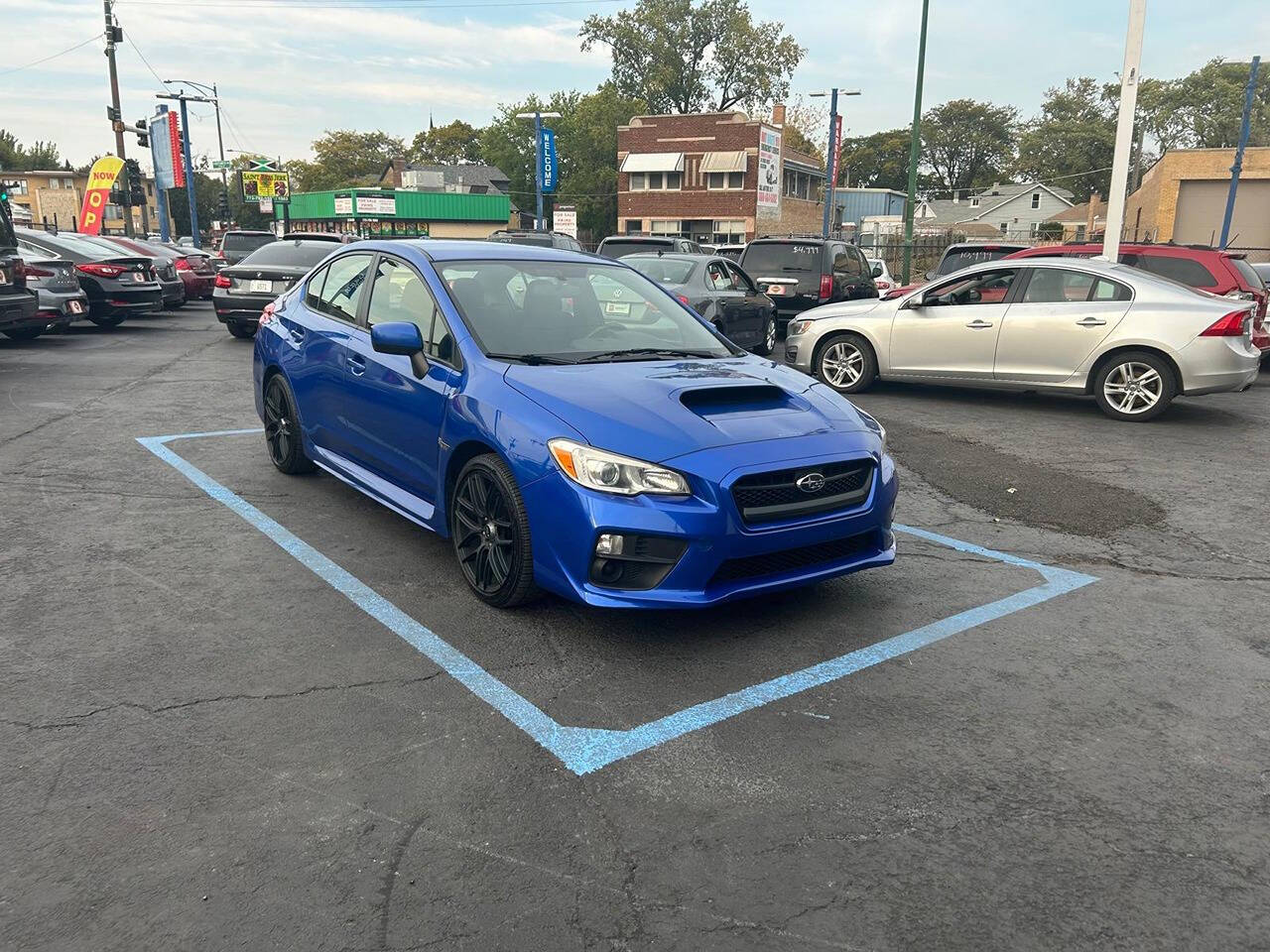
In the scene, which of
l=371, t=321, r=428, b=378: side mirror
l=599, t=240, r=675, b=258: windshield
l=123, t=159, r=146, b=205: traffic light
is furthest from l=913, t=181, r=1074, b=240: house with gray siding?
l=371, t=321, r=428, b=378: side mirror

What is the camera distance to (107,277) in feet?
51.6

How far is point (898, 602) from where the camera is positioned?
466 cm

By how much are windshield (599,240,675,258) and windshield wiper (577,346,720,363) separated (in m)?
14.1

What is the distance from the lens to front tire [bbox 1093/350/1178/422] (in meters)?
9.22

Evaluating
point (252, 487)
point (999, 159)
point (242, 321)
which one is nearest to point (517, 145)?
point (999, 159)

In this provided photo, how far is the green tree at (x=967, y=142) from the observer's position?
9262 cm

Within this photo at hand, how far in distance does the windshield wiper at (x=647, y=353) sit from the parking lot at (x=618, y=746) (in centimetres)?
122

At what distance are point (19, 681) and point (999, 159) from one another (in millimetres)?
104191

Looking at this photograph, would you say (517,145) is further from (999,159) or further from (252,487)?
(252,487)

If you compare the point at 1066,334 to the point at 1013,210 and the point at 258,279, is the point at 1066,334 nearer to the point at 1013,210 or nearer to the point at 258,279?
the point at 258,279

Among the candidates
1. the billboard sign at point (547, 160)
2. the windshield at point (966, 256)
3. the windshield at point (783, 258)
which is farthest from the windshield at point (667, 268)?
the billboard sign at point (547, 160)

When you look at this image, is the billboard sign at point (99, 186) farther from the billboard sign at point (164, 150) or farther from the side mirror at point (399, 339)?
the side mirror at point (399, 339)

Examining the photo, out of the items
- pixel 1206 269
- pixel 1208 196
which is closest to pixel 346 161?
pixel 1208 196

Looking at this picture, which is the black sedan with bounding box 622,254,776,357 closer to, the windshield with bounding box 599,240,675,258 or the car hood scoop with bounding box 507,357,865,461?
the windshield with bounding box 599,240,675,258
